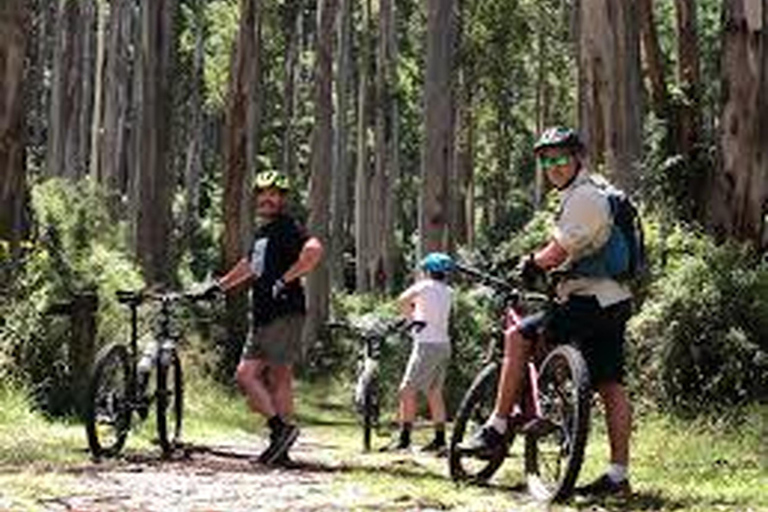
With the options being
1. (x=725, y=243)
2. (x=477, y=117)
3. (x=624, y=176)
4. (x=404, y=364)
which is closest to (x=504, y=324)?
(x=725, y=243)

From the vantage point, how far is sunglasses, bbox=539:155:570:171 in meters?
7.39

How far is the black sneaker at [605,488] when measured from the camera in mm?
7297

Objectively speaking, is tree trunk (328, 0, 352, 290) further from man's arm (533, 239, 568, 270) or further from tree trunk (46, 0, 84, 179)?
man's arm (533, 239, 568, 270)

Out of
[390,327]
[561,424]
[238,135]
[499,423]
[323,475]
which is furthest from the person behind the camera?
[238,135]

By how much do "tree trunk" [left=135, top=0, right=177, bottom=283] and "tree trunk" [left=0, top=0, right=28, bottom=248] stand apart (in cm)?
1002

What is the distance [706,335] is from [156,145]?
15603mm

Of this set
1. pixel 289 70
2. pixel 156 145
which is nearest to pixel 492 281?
pixel 156 145

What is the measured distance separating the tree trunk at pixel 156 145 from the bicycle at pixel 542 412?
54.9ft

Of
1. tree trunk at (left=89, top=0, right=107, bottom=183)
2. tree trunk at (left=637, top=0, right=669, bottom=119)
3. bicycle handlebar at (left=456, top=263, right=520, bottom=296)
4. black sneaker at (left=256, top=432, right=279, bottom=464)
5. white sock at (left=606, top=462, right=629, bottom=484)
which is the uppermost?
tree trunk at (left=89, top=0, right=107, bottom=183)

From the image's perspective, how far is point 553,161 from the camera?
741 cm

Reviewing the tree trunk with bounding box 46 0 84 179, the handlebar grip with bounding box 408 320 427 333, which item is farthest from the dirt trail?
the tree trunk with bounding box 46 0 84 179

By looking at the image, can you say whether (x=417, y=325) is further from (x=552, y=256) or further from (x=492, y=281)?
(x=552, y=256)

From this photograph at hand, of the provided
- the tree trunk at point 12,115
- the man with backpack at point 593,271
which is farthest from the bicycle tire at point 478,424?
the tree trunk at point 12,115

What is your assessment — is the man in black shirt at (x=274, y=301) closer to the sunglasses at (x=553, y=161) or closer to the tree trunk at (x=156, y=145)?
the sunglasses at (x=553, y=161)
